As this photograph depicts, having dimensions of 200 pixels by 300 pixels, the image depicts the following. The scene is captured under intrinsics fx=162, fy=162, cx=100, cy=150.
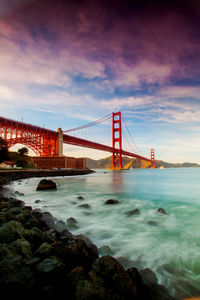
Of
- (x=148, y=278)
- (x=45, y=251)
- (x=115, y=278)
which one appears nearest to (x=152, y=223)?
(x=148, y=278)

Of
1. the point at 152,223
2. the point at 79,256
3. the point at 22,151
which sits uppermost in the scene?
the point at 22,151

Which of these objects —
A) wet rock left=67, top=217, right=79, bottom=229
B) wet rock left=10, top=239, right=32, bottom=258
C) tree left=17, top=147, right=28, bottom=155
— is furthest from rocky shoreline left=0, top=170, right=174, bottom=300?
tree left=17, top=147, right=28, bottom=155

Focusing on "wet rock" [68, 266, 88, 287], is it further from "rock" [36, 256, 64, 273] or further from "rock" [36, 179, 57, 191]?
"rock" [36, 179, 57, 191]

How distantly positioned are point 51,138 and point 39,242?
4740 centimetres

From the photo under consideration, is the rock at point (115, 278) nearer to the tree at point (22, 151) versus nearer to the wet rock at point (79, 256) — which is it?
the wet rock at point (79, 256)

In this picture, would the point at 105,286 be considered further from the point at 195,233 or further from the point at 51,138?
the point at 51,138

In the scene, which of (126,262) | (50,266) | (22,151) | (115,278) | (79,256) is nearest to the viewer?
(115,278)

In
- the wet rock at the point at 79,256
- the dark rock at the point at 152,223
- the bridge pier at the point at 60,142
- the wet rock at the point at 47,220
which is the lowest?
the dark rock at the point at 152,223

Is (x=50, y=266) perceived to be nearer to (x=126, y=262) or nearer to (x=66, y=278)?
(x=66, y=278)

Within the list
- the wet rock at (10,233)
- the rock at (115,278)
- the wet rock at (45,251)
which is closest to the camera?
the rock at (115,278)

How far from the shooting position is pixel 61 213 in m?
6.43

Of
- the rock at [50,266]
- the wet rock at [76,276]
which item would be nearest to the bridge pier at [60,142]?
the rock at [50,266]

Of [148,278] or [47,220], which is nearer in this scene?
[148,278]

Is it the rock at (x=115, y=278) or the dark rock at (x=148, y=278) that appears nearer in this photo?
the rock at (x=115, y=278)
